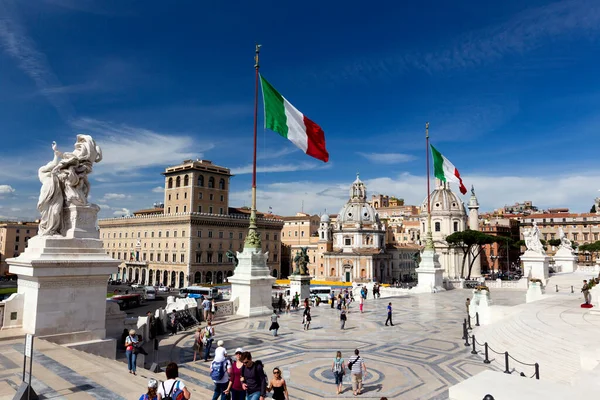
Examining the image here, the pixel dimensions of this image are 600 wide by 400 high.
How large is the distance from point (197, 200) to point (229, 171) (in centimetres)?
1045

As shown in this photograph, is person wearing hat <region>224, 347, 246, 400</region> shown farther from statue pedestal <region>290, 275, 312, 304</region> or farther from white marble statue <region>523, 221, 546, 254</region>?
white marble statue <region>523, 221, 546, 254</region>

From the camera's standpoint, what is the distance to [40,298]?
1017 cm

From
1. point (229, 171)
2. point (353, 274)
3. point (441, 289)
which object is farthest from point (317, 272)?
point (441, 289)

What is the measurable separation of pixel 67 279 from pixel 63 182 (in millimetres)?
2562

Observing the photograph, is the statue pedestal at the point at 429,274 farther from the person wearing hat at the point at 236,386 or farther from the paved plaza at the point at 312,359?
the person wearing hat at the point at 236,386

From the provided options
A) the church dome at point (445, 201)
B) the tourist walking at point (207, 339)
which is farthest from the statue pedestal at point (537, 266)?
the church dome at point (445, 201)

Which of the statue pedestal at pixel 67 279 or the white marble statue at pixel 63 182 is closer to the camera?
the statue pedestal at pixel 67 279

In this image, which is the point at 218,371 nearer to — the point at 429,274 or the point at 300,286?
the point at 300,286

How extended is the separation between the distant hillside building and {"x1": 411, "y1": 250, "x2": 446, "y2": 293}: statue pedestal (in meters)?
48.8

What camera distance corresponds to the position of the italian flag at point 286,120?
20062mm

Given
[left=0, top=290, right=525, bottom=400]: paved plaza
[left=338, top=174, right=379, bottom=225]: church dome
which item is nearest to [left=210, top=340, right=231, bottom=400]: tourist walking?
[left=0, top=290, right=525, bottom=400]: paved plaza

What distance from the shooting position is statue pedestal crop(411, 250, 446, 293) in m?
31.5

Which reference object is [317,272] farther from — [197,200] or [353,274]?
[197,200]

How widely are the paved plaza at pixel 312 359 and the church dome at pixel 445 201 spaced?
78.0 meters
